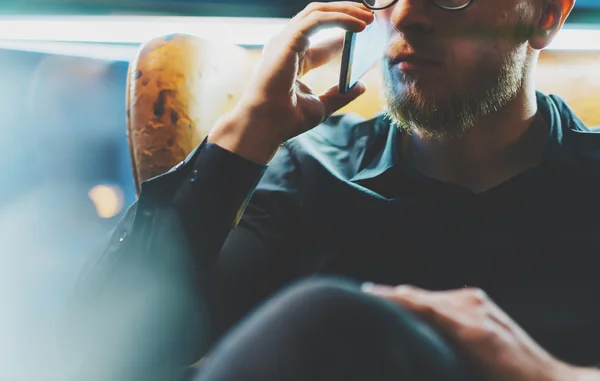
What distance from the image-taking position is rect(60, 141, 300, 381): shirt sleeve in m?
0.63

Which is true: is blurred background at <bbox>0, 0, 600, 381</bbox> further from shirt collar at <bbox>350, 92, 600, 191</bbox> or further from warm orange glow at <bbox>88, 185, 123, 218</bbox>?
shirt collar at <bbox>350, 92, 600, 191</bbox>

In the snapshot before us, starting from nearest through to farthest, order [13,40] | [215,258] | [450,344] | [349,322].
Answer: [349,322]
[450,344]
[215,258]
[13,40]

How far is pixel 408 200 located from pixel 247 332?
1.33 ft

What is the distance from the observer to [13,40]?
1.12 metres

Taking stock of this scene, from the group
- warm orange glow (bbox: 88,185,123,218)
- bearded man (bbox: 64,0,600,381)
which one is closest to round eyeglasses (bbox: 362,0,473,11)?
bearded man (bbox: 64,0,600,381)

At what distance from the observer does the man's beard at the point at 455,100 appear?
2.41ft

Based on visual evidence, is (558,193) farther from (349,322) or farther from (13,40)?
(13,40)

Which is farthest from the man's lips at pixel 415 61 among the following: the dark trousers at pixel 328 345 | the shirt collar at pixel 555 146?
the dark trousers at pixel 328 345

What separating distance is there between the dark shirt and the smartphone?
135mm

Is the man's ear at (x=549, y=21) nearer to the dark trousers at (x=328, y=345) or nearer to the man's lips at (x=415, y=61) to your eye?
the man's lips at (x=415, y=61)

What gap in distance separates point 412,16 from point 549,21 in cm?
30

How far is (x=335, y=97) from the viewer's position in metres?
0.75

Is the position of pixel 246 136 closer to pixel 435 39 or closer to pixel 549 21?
pixel 435 39

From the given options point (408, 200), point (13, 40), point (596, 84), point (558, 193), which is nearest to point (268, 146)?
point (408, 200)
